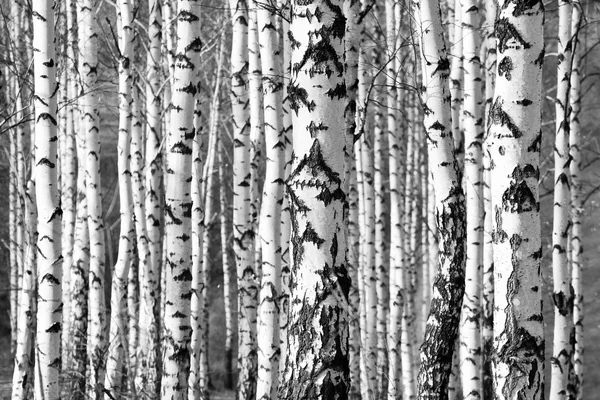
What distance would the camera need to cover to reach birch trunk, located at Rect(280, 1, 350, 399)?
3639 mm

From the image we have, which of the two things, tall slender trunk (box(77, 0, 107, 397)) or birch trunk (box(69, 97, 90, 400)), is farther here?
birch trunk (box(69, 97, 90, 400))

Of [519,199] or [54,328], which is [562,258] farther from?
[54,328]

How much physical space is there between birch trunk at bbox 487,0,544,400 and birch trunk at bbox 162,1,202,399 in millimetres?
2535

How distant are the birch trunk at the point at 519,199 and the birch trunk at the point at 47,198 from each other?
10.0 ft

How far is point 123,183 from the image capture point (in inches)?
327

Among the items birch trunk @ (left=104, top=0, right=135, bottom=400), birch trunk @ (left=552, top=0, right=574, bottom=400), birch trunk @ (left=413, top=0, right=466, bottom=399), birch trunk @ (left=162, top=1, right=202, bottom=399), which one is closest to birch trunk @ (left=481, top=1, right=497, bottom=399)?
birch trunk @ (left=552, top=0, right=574, bottom=400)

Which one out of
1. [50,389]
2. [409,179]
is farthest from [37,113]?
[409,179]

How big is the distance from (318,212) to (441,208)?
1933 millimetres

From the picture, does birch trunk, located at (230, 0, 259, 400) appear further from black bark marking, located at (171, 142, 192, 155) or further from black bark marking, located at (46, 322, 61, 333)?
black bark marking, located at (46, 322, 61, 333)

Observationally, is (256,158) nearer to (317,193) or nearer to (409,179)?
(317,193)

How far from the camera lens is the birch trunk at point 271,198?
6.36m

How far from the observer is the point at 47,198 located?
17.8 ft

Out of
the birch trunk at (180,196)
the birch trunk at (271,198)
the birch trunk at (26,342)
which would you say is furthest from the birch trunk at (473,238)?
the birch trunk at (26,342)

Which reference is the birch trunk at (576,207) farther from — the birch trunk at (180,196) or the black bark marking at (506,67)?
the black bark marking at (506,67)
